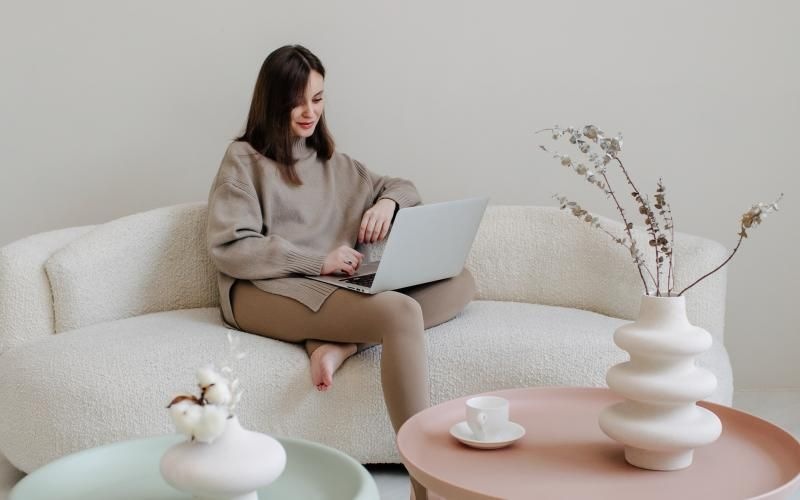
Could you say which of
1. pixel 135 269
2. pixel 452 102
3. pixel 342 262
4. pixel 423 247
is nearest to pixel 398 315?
pixel 423 247

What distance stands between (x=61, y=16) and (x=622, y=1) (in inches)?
67.9

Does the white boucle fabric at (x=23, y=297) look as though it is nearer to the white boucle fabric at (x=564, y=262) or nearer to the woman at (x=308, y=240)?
the woman at (x=308, y=240)

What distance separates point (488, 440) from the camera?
4.92 feet

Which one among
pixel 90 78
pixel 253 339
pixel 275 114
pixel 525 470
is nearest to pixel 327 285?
pixel 253 339

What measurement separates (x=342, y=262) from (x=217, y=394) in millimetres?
1253

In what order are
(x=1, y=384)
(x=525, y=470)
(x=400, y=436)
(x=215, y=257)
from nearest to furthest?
(x=525, y=470) → (x=400, y=436) → (x=1, y=384) → (x=215, y=257)

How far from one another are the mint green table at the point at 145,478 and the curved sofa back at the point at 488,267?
1.05 meters

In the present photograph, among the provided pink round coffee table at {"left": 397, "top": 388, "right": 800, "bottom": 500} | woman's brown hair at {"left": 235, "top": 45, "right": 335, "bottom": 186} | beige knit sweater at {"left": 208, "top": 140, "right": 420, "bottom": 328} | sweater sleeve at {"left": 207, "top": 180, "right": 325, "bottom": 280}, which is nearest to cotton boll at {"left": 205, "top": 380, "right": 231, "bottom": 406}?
→ pink round coffee table at {"left": 397, "top": 388, "right": 800, "bottom": 500}

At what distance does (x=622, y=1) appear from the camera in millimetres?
2893

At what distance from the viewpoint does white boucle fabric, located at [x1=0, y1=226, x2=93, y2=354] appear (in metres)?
2.29

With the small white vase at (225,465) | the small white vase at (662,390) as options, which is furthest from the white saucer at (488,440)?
the small white vase at (225,465)

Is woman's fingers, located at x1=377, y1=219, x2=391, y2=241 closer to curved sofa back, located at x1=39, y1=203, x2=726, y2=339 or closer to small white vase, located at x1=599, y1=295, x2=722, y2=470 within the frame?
curved sofa back, located at x1=39, y1=203, x2=726, y2=339

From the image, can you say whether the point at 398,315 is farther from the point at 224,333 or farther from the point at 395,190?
the point at 395,190

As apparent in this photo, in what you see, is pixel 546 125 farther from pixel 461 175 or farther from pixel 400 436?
pixel 400 436
